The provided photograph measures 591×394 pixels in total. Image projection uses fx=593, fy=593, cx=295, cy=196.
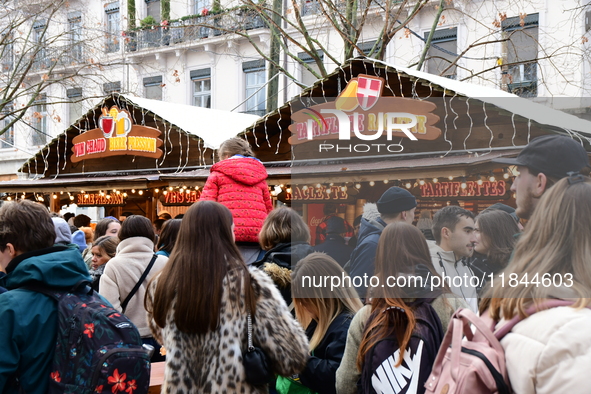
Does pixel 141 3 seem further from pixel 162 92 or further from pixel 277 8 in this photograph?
pixel 277 8

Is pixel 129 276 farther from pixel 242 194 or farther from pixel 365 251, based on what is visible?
pixel 365 251

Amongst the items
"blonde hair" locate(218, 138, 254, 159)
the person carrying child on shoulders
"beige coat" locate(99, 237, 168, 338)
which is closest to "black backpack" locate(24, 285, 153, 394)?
"beige coat" locate(99, 237, 168, 338)

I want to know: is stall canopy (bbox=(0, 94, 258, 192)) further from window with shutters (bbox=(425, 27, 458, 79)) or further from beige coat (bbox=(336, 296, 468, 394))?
beige coat (bbox=(336, 296, 468, 394))

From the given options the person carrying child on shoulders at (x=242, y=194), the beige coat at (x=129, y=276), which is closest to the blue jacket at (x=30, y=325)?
the beige coat at (x=129, y=276)

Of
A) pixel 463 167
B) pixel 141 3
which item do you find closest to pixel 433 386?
pixel 463 167

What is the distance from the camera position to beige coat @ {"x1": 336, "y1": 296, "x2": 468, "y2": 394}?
2.50 m

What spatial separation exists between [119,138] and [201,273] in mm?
10314

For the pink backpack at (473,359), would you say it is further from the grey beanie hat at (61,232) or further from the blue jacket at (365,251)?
the grey beanie hat at (61,232)

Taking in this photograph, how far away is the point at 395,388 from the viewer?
2354mm

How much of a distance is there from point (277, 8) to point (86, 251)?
759cm

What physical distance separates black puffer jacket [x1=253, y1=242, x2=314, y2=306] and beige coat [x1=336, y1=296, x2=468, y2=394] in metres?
0.75

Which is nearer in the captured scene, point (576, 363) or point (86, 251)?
point (576, 363)

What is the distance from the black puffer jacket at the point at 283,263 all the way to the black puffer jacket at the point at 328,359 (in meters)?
0.49

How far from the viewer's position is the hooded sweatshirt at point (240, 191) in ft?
14.4
